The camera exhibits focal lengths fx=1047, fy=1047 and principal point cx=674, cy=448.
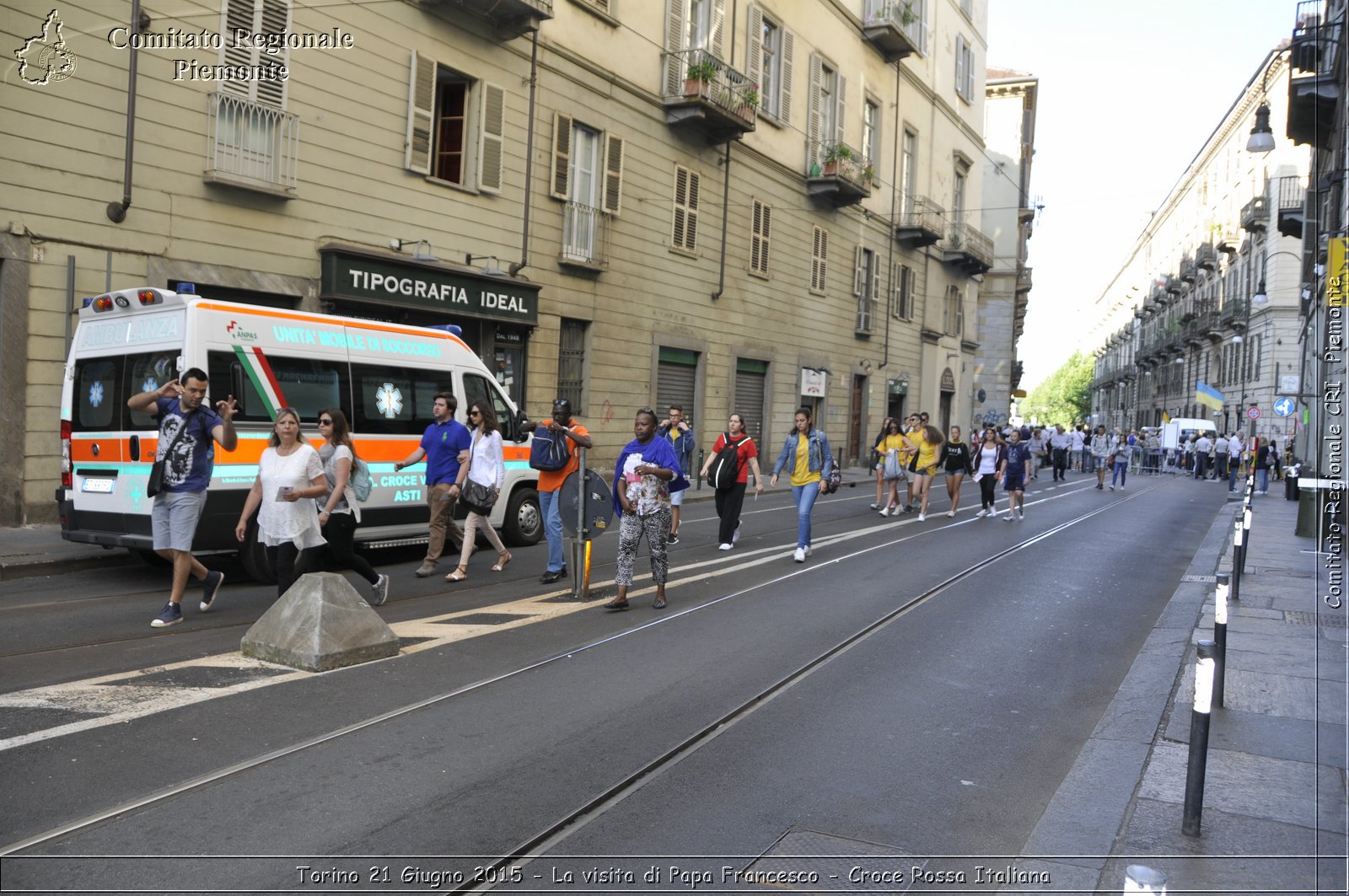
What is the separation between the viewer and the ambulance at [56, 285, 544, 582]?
9055 mm

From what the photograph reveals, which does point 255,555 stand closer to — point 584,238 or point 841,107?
point 584,238

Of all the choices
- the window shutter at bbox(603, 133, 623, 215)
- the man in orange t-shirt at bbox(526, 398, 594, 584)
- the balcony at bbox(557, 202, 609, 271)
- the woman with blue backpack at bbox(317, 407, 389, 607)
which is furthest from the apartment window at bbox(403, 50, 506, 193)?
the woman with blue backpack at bbox(317, 407, 389, 607)

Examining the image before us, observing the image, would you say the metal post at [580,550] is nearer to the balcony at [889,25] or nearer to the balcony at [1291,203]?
the balcony at [889,25]

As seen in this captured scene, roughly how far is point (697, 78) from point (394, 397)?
46.5ft

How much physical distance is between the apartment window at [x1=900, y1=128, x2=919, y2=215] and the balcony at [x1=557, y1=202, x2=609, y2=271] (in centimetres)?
1752

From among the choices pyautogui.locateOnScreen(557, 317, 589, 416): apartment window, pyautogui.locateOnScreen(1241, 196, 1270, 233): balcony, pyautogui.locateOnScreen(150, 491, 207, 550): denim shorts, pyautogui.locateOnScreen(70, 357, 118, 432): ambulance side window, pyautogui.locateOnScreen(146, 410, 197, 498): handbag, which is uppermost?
pyautogui.locateOnScreen(1241, 196, 1270, 233): balcony

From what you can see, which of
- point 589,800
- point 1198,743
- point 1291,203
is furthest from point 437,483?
point 1291,203

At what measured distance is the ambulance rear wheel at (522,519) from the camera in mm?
12375

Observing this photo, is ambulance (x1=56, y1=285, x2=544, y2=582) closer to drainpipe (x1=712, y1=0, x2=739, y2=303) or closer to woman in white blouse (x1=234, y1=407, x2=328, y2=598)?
woman in white blouse (x1=234, y1=407, x2=328, y2=598)

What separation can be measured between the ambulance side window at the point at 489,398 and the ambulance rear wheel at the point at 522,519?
81 centimetres

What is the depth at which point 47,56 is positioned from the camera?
12.0m

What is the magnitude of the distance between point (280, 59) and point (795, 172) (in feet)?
54.4

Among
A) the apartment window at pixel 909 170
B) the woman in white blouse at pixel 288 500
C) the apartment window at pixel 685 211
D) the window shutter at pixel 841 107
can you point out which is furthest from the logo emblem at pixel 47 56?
the apartment window at pixel 909 170

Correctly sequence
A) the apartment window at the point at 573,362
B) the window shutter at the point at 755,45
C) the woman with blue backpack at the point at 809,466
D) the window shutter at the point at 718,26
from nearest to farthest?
the woman with blue backpack at the point at 809,466, the apartment window at the point at 573,362, the window shutter at the point at 718,26, the window shutter at the point at 755,45
